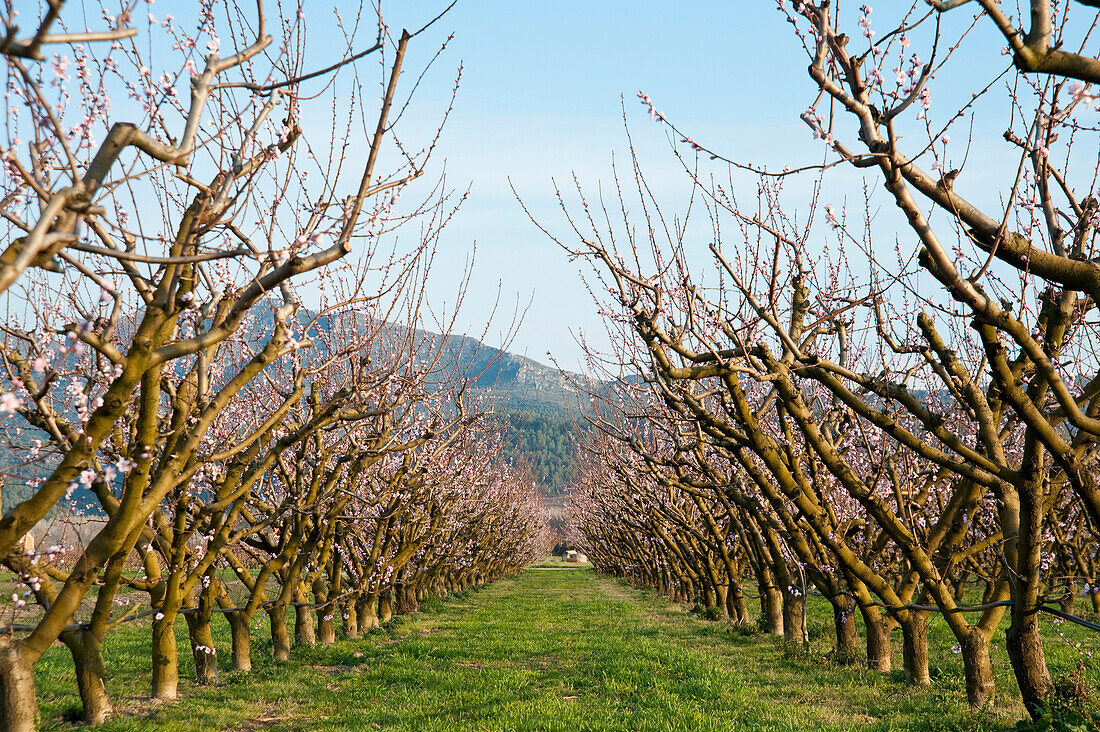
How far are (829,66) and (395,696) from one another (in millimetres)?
9344

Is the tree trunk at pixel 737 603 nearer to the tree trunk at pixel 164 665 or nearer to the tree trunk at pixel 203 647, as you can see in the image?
the tree trunk at pixel 203 647

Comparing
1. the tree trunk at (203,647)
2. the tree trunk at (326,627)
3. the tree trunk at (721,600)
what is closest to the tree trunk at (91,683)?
the tree trunk at (203,647)

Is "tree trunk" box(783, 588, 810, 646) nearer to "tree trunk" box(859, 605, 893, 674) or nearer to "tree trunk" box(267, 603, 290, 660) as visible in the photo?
"tree trunk" box(859, 605, 893, 674)

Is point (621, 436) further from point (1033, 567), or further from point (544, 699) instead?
point (1033, 567)

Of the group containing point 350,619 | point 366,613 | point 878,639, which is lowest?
point 366,613

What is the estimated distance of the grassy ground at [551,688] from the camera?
28.0ft

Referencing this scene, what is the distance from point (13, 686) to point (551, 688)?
6.80 m

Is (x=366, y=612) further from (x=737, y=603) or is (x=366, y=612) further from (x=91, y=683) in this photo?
(x=91, y=683)

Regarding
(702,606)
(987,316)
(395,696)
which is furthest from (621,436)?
(702,606)

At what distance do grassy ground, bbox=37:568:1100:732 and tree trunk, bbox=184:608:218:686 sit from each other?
229 mm

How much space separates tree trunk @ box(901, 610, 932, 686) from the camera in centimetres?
1014

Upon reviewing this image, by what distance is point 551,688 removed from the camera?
10797 mm

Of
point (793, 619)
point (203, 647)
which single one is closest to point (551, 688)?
point (203, 647)

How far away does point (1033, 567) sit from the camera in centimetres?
618
